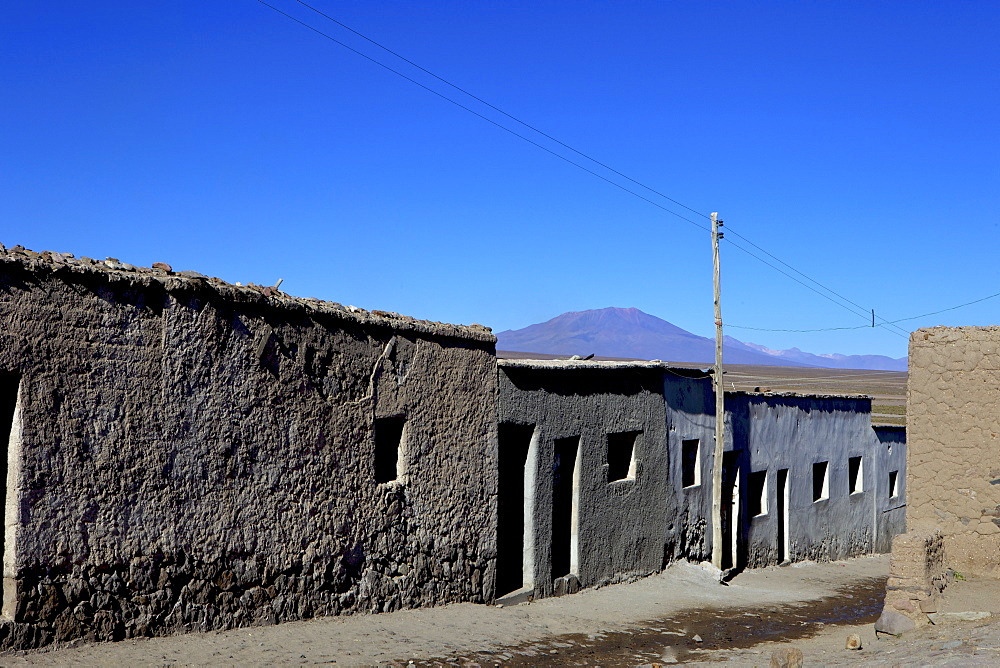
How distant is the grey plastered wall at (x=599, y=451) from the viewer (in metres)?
12.3

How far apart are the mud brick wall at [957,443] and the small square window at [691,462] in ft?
19.6

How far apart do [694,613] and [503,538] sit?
117 inches

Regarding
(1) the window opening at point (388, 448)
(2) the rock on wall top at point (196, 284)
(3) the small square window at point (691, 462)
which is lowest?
(3) the small square window at point (691, 462)

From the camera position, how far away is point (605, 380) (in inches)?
540

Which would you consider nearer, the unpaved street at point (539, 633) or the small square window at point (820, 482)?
the unpaved street at point (539, 633)

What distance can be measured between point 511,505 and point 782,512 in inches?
368

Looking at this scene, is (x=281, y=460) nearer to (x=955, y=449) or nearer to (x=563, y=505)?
(x=563, y=505)

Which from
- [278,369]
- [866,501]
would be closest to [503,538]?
[278,369]

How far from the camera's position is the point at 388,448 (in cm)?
1034

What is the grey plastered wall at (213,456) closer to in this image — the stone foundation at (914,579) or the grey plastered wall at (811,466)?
the stone foundation at (914,579)

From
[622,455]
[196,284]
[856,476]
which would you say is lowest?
[856,476]

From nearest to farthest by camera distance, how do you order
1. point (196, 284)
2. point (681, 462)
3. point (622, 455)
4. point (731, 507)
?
point (196, 284) → point (622, 455) → point (681, 462) → point (731, 507)

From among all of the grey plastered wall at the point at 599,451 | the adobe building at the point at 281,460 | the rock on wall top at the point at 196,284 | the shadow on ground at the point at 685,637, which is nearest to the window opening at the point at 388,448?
the adobe building at the point at 281,460

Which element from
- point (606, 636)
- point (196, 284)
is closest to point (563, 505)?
point (606, 636)
